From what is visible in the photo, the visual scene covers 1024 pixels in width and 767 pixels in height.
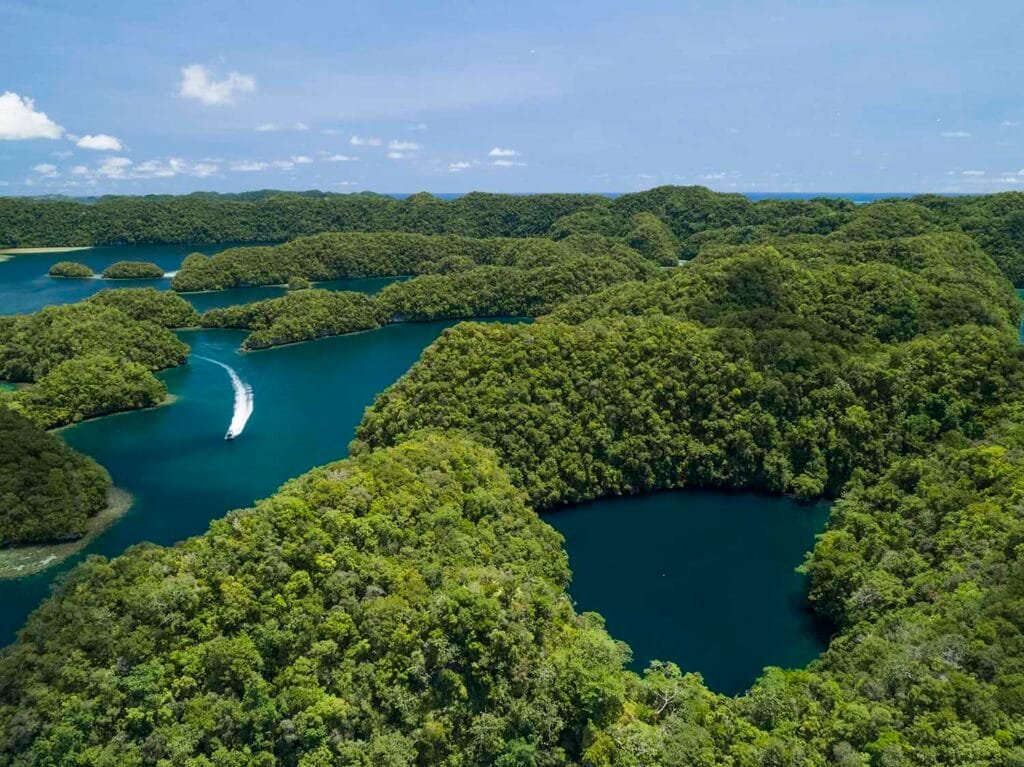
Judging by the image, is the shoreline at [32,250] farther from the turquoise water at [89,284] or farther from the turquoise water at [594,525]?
the turquoise water at [594,525]

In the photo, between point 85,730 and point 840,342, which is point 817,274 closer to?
point 840,342

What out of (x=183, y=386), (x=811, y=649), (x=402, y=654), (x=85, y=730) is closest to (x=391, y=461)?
(x=402, y=654)

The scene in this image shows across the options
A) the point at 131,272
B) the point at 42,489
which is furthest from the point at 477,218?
the point at 42,489

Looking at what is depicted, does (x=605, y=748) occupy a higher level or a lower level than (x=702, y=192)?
lower

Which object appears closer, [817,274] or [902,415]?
[902,415]

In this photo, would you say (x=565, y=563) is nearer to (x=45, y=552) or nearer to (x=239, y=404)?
(x=45, y=552)

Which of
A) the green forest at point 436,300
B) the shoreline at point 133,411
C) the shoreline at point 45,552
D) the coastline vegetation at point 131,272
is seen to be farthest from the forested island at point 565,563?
→ the coastline vegetation at point 131,272
